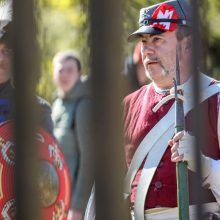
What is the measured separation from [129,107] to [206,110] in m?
0.39

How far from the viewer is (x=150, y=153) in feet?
10.8

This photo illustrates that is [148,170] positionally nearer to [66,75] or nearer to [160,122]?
[160,122]

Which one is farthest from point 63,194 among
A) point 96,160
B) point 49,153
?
point 96,160

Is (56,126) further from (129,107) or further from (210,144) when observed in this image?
(210,144)

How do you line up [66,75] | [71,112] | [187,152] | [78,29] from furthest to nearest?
[66,75] → [71,112] → [187,152] → [78,29]

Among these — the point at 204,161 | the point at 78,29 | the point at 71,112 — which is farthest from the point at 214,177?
the point at 71,112

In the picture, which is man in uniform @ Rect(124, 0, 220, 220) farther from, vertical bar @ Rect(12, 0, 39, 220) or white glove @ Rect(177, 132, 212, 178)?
vertical bar @ Rect(12, 0, 39, 220)

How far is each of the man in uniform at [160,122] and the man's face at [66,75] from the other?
8.28 feet

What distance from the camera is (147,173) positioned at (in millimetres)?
3262

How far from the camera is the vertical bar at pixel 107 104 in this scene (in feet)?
5.55

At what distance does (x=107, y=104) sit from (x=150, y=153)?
1575 mm

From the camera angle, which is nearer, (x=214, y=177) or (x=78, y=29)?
(x=78, y=29)

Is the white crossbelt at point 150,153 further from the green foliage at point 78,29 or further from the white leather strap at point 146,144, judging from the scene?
the green foliage at point 78,29

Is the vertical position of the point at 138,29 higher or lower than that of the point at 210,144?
higher
